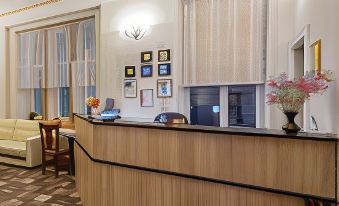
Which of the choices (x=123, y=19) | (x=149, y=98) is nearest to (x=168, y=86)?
(x=149, y=98)

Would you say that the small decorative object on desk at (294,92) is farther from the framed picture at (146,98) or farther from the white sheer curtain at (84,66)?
the white sheer curtain at (84,66)

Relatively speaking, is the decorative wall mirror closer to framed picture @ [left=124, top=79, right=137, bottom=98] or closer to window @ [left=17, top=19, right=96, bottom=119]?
framed picture @ [left=124, top=79, right=137, bottom=98]

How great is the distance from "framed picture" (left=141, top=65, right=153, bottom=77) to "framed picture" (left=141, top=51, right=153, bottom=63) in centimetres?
12

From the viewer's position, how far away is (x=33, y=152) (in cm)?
577

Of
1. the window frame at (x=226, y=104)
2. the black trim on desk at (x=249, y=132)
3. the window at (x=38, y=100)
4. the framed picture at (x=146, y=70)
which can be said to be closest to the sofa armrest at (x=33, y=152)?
the window at (x=38, y=100)

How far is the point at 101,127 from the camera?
2.92 m

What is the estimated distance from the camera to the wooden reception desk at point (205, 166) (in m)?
1.80

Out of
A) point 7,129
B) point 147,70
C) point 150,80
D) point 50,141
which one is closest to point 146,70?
point 147,70

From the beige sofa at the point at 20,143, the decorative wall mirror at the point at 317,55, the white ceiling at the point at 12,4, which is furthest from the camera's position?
the white ceiling at the point at 12,4

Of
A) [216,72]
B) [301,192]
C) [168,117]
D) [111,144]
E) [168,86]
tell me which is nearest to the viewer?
[301,192]

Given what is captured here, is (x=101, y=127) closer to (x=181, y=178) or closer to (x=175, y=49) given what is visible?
(x=181, y=178)

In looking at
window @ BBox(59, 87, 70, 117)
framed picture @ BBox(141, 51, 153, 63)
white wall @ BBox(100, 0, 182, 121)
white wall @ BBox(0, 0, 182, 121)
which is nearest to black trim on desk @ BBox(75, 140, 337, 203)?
white wall @ BBox(100, 0, 182, 121)

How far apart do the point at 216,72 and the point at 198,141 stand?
113 inches

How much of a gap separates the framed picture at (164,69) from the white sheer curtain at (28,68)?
3.71 meters
